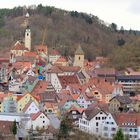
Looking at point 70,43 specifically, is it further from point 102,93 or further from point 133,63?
point 102,93

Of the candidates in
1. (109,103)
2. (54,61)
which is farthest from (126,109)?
(54,61)

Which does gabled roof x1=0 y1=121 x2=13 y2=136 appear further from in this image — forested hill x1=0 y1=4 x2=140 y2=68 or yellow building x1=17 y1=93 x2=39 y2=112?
forested hill x1=0 y1=4 x2=140 y2=68

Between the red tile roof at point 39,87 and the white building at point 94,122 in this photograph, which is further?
the red tile roof at point 39,87

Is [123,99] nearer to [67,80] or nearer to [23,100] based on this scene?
[23,100]

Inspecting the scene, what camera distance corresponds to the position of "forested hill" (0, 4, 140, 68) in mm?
56641

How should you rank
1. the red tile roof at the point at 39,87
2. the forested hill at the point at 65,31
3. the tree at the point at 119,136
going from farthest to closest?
the forested hill at the point at 65,31
the red tile roof at the point at 39,87
the tree at the point at 119,136

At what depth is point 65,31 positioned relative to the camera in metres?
63.6

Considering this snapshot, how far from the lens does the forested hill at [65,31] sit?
56641 mm

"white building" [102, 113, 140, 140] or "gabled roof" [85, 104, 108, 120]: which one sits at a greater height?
"gabled roof" [85, 104, 108, 120]

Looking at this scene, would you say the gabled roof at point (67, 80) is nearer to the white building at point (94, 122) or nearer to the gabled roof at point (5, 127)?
the gabled roof at point (5, 127)

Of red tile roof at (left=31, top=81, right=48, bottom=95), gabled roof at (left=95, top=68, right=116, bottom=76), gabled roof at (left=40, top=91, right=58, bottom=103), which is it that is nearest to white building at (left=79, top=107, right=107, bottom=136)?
gabled roof at (left=40, top=91, right=58, bottom=103)

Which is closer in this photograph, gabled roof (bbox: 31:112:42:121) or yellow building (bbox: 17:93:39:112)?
gabled roof (bbox: 31:112:42:121)

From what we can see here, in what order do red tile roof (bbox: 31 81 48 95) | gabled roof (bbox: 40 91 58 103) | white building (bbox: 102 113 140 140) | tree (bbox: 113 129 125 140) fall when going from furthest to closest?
red tile roof (bbox: 31 81 48 95)
gabled roof (bbox: 40 91 58 103)
white building (bbox: 102 113 140 140)
tree (bbox: 113 129 125 140)

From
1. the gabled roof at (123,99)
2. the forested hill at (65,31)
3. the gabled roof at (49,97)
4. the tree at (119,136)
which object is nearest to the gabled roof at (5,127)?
the gabled roof at (49,97)
